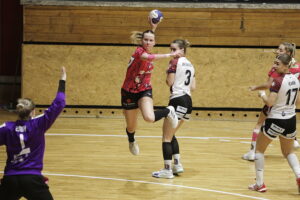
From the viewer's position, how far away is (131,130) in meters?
9.31

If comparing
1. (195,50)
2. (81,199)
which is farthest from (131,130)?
(195,50)

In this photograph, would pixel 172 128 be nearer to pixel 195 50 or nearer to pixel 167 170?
pixel 167 170

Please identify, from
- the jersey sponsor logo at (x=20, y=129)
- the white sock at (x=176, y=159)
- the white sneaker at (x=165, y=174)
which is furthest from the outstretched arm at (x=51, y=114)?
the white sock at (x=176, y=159)

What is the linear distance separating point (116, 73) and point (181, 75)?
612cm

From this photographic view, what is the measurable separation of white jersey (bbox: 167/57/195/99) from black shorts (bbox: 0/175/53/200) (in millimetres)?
3580

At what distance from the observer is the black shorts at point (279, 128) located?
25.4 feet

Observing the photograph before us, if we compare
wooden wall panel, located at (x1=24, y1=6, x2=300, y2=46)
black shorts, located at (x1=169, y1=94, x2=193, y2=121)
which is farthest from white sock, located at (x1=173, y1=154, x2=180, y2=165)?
wooden wall panel, located at (x1=24, y1=6, x2=300, y2=46)

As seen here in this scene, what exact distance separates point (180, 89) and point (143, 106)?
62 centimetres

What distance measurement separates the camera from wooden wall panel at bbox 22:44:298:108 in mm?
14486

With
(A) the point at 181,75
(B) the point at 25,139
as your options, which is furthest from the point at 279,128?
(B) the point at 25,139

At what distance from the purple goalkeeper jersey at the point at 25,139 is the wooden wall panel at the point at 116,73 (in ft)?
29.4

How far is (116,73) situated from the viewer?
14.6 metres

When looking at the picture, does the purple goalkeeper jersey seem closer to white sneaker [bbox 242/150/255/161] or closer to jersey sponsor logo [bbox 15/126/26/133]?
jersey sponsor logo [bbox 15/126/26/133]

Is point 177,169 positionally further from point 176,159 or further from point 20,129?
point 20,129
